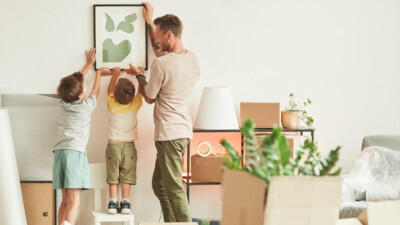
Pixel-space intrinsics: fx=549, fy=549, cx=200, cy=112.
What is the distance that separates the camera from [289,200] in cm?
142

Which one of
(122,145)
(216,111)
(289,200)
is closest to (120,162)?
(122,145)

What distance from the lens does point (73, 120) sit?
146 inches

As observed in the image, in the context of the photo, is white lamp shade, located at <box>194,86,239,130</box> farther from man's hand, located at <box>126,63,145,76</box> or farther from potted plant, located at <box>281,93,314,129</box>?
man's hand, located at <box>126,63,145,76</box>

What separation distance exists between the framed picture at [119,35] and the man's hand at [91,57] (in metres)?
0.04

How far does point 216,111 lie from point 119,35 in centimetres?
95

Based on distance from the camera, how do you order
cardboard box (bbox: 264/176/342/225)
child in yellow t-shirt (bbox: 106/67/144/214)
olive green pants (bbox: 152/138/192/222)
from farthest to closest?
child in yellow t-shirt (bbox: 106/67/144/214) < olive green pants (bbox: 152/138/192/222) < cardboard box (bbox: 264/176/342/225)

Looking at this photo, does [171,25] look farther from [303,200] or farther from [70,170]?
[303,200]

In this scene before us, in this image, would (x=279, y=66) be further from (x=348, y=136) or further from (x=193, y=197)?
(x=193, y=197)

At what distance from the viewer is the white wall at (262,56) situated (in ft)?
13.5

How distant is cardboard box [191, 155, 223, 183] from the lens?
3914 millimetres

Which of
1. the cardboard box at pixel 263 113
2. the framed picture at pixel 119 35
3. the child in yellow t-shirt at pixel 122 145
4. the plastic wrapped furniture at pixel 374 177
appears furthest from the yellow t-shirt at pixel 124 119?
the plastic wrapped furniture at pixel 374 177

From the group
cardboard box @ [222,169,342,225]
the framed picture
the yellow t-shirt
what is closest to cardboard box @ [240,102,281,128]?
the yellow t-shirt

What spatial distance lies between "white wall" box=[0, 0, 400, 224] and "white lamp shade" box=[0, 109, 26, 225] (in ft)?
1.26

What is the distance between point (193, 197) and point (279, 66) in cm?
123
